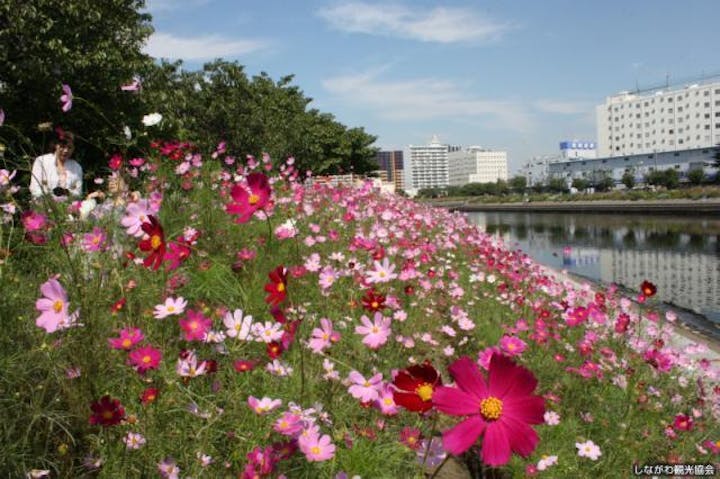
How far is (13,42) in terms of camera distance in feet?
27.9

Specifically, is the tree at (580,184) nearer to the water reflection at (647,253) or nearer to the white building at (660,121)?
the white building at (660,121)

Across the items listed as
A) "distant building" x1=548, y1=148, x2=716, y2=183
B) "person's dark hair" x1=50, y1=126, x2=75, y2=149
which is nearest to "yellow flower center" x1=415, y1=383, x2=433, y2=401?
"person's dark hair" x1=50, y1=126, x2=75, y2=149

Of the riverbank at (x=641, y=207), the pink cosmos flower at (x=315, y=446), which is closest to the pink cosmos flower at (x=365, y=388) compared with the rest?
the pink cosmos flower at (x=315, y=446)

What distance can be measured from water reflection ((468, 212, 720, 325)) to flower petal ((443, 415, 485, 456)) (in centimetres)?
668

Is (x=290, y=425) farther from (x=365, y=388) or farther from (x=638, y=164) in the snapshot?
(x=638, y=164)

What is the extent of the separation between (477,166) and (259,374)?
515ft

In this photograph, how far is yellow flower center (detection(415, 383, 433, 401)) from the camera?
2.51 feet

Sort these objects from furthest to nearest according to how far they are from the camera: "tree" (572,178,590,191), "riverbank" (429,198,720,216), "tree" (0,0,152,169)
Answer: "tree" (572,178,590,191) → "riverbank" (429,198,720,216) → "tree" (0,0,152,169)

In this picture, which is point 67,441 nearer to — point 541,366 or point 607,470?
point 607,470

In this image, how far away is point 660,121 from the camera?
89.4 meters

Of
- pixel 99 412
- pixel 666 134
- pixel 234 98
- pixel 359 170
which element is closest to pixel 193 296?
pixel 99 412

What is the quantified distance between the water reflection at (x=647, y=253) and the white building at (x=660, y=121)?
217 feet

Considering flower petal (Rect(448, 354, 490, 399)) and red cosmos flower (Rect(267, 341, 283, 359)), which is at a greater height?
flower petal (Rect(448, 354, 490, 399))

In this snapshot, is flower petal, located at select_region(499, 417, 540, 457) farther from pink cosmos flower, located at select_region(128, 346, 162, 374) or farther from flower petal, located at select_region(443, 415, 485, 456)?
pink cosmos flower, located at select_region(128, 346, 162, 374)
